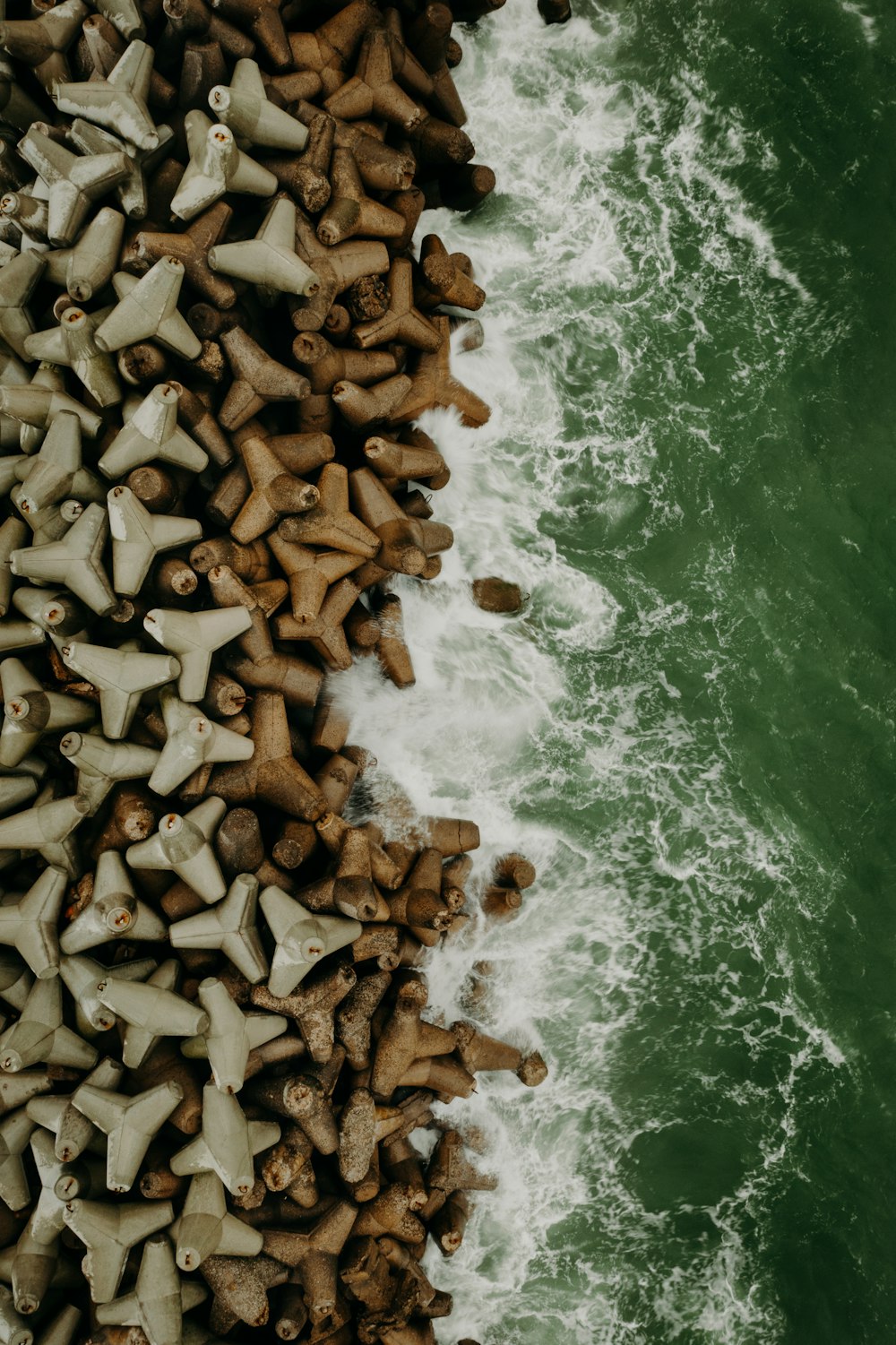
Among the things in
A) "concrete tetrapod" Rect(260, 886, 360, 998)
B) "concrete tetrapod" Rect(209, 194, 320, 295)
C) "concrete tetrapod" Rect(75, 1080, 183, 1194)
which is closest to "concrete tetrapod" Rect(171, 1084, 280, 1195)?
"concrete tetrapod" Rect(75, 1080, 183, 1194)

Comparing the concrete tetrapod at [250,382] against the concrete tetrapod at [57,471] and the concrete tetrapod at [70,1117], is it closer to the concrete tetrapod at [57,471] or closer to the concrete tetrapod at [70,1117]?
the concrete tetrapod at [57,471]

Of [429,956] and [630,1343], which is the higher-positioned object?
[429,956]

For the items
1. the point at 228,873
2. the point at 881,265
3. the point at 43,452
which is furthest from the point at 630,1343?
the point at 881,265

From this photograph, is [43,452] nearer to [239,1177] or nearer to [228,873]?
[228,873]

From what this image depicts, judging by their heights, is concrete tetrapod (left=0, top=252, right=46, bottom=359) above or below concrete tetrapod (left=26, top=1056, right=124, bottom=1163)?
above

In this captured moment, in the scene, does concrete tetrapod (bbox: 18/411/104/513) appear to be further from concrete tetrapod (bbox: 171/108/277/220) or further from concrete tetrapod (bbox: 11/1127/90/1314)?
concrete tetrapod (bbox: 11/1127/90/1314)

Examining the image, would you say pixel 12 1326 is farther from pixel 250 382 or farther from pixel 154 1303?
pixel 250 382
